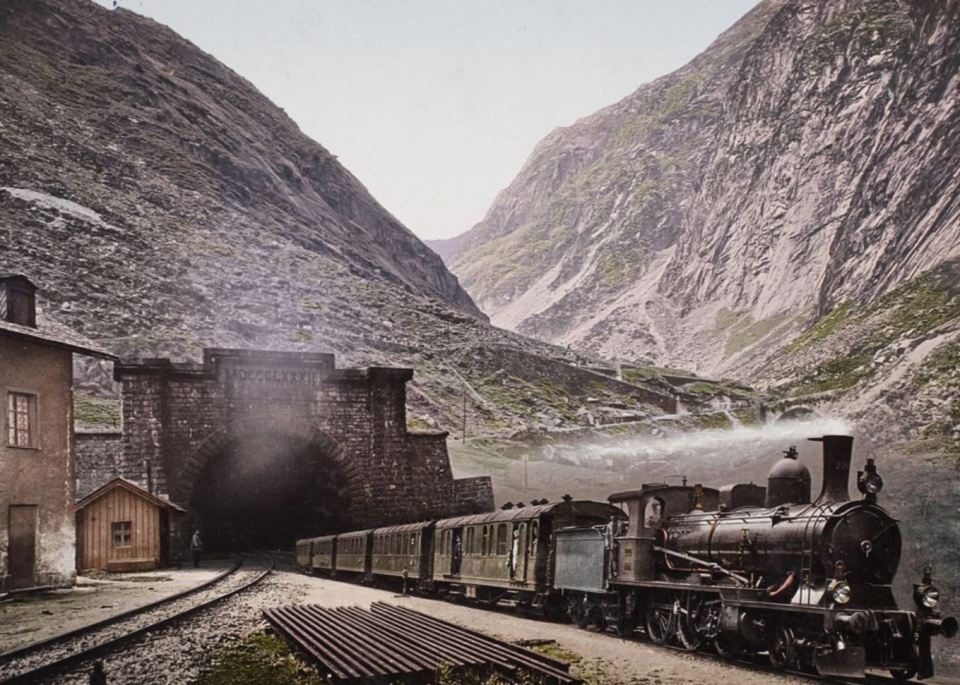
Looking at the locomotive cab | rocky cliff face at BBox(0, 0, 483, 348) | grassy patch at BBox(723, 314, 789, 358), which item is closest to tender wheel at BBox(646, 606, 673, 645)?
the locomotive cab

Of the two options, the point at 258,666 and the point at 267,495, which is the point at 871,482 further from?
the point at 267,495

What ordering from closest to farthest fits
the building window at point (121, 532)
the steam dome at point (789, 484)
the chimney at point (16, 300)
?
the steam dome at point (789, 484) < the chimney at point (16, 300) < the building window at point (121, 532)

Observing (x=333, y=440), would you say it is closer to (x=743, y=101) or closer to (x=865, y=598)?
(x=865, y=598)

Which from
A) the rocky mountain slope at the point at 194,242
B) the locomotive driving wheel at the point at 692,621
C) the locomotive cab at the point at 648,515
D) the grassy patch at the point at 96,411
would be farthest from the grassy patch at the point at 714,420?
the locomotive driving wheel at the point at 692,621

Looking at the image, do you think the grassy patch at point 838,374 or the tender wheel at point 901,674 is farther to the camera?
the grassy patch at point 838,374

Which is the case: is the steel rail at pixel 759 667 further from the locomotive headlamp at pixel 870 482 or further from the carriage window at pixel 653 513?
the locomotive headlamp at pixel 870 482
